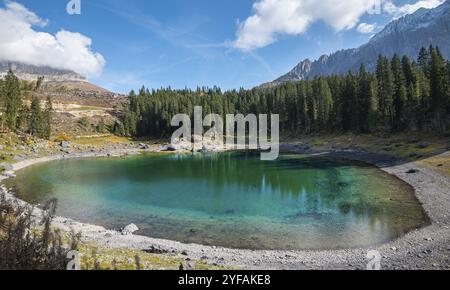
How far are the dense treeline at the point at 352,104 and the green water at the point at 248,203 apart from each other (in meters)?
33.2

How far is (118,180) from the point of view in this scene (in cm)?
5469

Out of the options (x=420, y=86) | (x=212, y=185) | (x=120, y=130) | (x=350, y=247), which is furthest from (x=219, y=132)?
(x=350, y=247)

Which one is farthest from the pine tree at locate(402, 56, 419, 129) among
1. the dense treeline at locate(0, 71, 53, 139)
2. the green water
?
the dense treeline at locate(0, 71, 53, 139)

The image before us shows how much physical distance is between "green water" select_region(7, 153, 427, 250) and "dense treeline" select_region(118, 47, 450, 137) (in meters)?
33.2

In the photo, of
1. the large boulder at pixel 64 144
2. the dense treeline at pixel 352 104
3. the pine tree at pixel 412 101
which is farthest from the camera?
the large boulder at pixel 64 144

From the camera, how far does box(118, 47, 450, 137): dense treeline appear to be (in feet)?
253

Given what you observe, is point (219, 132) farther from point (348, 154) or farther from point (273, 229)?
point (273, 229)

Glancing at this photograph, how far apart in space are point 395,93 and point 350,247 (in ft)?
269

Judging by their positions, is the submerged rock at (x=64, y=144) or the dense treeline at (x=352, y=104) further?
the submerged rock at (x=64, y=144)

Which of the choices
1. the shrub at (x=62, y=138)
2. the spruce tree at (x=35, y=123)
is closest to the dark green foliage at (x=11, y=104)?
the spruce tree at (x=35, y=123)

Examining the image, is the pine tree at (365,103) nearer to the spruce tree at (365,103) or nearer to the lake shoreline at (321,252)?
the spruce tree at (365,103)

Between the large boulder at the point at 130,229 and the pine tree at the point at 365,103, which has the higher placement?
the pine tree at the point at 365,103

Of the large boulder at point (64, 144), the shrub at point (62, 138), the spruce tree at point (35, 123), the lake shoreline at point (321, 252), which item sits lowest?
the lake shoreline at point (321, 252)

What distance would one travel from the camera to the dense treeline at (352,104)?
7700 centimetres
